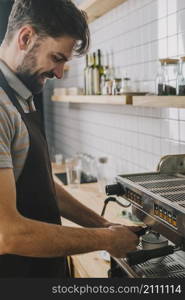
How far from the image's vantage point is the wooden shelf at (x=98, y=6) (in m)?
2.37

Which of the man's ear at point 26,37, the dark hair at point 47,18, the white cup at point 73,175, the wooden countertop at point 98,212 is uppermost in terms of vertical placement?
the dark hair at point 47,18

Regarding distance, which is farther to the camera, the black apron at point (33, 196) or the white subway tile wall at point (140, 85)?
the white subway tile wall at point (140, 85)

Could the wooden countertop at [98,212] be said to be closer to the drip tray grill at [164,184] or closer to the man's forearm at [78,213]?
the man's forearm at [78,213]

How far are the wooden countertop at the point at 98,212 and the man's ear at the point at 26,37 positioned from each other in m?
0.85

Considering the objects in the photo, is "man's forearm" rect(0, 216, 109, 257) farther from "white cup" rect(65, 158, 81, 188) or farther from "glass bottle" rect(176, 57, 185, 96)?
"white cup" rect(65, 158, 81, 188)

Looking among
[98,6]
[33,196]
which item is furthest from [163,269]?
[98,6]

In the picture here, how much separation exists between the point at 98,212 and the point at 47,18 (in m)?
1.22

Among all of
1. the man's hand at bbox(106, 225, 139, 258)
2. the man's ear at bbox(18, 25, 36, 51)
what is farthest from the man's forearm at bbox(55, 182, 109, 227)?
the man's ear at bbox(18, 25, 36, 51)

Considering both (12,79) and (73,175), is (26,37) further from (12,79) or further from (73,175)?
(73,175)

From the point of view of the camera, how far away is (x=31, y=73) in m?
1.33

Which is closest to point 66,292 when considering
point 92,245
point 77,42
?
point 92,245

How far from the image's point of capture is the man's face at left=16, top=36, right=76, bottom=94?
1.29m

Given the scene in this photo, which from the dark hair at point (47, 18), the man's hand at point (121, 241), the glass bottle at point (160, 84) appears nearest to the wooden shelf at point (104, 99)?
the glass bottle at point (160, 84)

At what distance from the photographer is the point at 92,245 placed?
1164 millimetres
